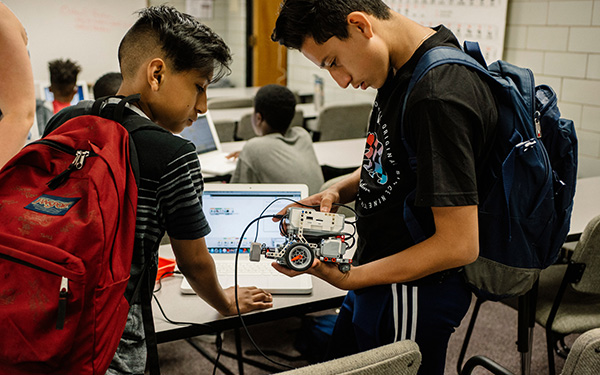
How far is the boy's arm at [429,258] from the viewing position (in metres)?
1.09

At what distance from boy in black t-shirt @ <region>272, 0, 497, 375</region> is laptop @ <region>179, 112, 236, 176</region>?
2117mm

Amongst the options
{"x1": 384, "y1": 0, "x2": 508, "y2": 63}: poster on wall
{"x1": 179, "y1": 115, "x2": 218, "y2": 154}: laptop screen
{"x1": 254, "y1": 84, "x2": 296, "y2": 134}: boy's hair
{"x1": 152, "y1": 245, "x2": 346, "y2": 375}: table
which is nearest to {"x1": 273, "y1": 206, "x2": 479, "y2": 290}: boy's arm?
{"x1": 152, "y1": 245, "x2": 346, "y2": 375}: table

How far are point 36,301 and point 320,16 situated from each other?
741 millimetres

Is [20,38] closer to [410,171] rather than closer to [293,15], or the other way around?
[293,15]

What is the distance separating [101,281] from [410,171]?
0.63 m

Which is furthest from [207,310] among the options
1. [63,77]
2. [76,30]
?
[76,30]

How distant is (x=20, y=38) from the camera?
1220mm

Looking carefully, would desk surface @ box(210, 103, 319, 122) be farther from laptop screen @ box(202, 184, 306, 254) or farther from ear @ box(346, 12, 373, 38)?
ear @ box(346, 12, 373, 38)

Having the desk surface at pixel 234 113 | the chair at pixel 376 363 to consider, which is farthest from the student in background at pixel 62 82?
the chair at pixel 376 363

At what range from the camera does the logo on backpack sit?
961 mm

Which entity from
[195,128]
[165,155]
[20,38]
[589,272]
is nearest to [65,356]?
[165,155]

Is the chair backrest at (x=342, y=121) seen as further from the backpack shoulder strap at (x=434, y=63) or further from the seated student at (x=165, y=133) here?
the backpack shoulder strap at (x=434, y=63)

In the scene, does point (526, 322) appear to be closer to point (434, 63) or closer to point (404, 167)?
point (404, 167)

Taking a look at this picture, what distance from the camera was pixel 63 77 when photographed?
12.3ft
